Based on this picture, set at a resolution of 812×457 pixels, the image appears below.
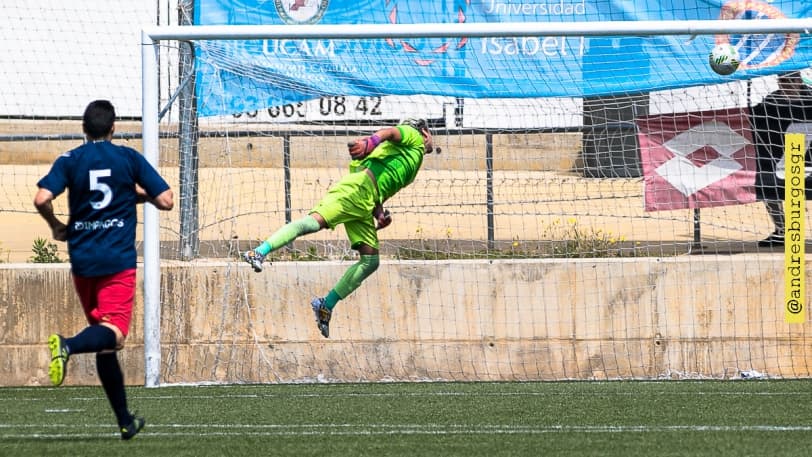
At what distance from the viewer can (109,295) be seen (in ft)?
23.2

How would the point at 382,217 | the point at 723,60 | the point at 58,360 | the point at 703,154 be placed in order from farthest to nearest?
the point at 703,154
the point at 723,60
the point at 382,217
the point at 58,360

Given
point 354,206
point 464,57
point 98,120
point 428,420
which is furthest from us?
point 464,57

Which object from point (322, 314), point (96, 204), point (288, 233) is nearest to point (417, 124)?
point (288, 233)

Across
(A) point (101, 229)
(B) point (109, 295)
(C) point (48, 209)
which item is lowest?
(B) point (109, 295)

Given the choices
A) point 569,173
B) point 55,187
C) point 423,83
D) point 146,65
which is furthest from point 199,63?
point 55,187

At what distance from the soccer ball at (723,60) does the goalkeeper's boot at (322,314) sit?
401 centimetres

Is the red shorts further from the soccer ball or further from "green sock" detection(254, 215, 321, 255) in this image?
the soccer ball

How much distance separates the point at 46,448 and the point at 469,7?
21.9 feet

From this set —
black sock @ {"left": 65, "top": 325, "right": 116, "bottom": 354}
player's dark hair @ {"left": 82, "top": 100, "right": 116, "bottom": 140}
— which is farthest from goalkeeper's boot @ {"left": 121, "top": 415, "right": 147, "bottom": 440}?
player's dark hair @ {"left": 82, "top": 100, "right": 116, "bottom": 140}

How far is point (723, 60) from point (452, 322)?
3301 mm

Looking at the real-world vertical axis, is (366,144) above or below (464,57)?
below

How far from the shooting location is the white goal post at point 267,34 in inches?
402

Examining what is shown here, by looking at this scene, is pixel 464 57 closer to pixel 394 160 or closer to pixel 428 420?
pixel 394 160

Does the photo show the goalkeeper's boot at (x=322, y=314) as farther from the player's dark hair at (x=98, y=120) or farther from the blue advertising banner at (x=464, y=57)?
the player's dark hair at (x=98, y=120)
